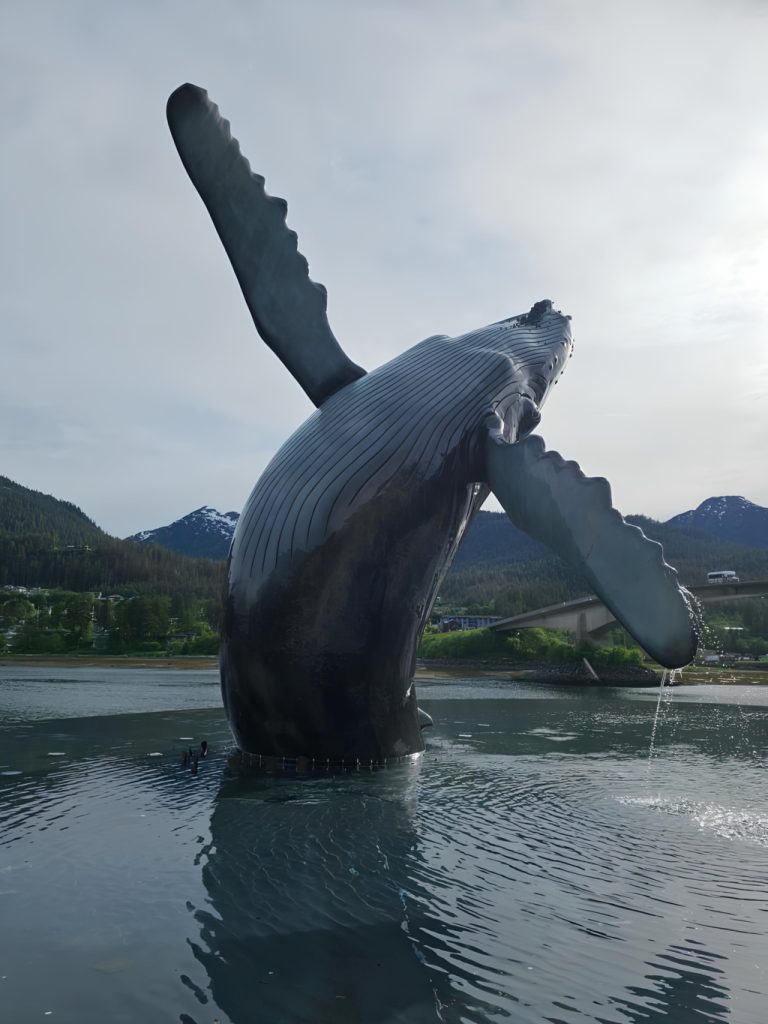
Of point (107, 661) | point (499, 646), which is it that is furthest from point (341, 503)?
point (107, 661)

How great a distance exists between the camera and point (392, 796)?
11406 mm

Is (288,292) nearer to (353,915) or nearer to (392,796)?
(392,796)

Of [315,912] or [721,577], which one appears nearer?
[315,912]

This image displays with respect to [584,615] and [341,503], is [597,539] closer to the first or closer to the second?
[341,503]

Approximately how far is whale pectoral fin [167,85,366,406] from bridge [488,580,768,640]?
58657 mm

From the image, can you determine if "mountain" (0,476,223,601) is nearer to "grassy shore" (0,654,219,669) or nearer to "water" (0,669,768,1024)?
"grassy shore" (0,654,219,669)

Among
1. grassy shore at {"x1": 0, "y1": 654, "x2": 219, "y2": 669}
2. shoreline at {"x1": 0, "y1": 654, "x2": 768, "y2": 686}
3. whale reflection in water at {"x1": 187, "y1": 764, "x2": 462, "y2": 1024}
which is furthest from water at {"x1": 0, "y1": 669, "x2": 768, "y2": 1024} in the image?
grassy shore at {"x1": 0, "y1": 654, "x2": 219, "y2": 669}

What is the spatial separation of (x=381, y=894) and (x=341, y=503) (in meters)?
5.92

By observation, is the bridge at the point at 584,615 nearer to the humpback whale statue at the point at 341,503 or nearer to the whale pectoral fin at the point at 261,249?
the humpback whale statue at the point at 341,503

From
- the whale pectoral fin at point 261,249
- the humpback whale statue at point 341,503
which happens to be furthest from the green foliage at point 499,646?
the whale pectoral fin at point 261,249

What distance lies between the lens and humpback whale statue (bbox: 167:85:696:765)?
39.2 ft

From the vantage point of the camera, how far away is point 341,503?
475 inches

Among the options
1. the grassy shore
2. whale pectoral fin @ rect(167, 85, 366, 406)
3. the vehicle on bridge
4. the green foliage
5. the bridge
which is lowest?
the grassy shore

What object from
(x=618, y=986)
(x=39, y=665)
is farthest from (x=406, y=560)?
(x=39, y=665)
